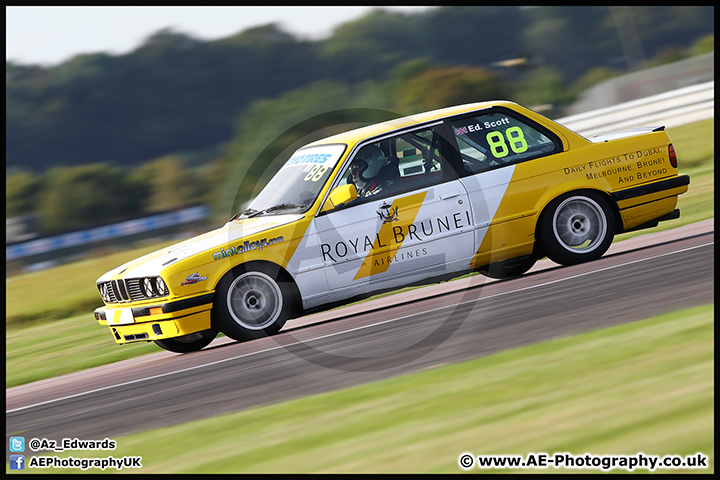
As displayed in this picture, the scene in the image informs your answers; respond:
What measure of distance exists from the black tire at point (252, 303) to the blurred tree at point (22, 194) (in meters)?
36.3

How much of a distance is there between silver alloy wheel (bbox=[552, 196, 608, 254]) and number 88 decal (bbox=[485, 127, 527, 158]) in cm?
72

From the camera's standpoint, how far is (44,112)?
2270 inches

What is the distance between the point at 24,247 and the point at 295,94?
2315 centimetres

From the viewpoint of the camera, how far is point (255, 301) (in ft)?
24.8

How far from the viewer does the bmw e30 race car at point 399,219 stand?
748 cm

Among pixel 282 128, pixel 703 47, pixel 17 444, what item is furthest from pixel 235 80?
pixel 17 444

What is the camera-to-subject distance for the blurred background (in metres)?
40.5

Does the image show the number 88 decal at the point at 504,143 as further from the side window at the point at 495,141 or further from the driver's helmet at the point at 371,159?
the driver's helmet at the point at 371,159

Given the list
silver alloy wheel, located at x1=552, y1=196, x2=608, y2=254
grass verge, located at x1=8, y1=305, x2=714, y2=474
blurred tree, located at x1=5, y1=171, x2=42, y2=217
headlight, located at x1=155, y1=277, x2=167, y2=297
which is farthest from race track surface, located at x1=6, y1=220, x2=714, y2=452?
blurred tree, located at x1=5, y1=171, x2=42, y2=217

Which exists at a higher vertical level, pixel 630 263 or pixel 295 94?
pixel 295 94

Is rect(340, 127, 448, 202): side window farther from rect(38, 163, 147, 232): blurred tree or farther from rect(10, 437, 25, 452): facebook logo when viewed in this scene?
rect(38, 163, 147, 232): blurred tree
